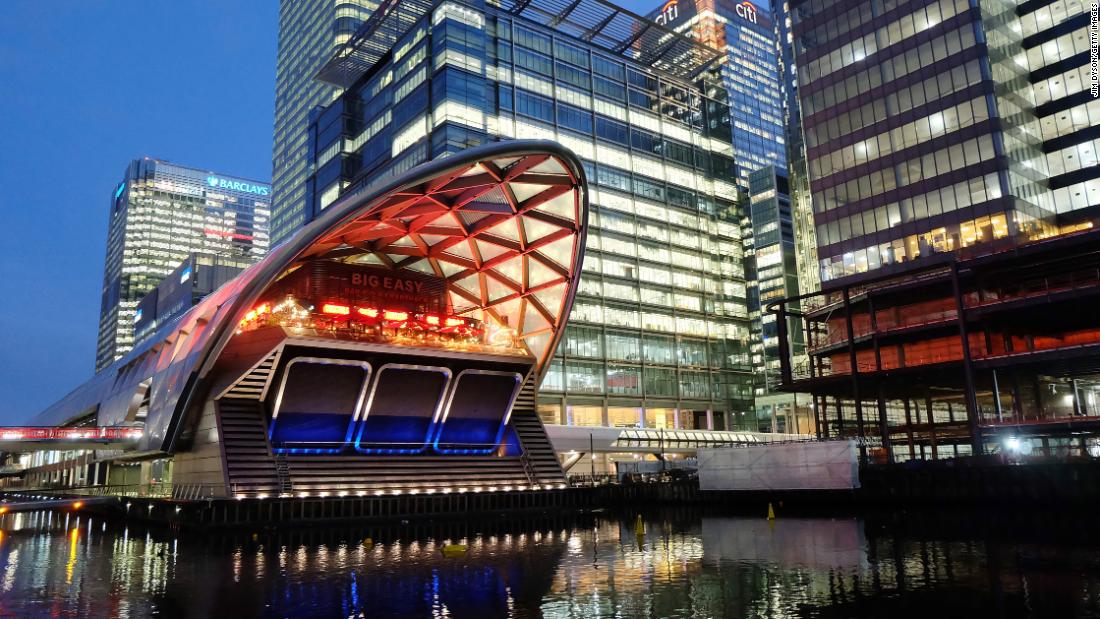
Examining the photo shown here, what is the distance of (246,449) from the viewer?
49.3 m

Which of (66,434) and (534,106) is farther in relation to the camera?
(534,106)

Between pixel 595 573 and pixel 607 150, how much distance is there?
95719 millimetres

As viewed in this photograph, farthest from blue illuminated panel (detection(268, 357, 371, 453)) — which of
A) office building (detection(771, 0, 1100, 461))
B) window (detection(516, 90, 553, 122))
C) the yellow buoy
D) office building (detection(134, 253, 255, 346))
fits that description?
office building (detection(134, 253, 255, 346))

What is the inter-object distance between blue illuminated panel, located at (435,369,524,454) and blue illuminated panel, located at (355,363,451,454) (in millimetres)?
1276

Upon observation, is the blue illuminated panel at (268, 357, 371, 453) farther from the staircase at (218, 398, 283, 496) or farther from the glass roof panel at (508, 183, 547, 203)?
the glass roof panel at (508, 183, 547, 203)

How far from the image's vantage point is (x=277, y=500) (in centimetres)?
4512

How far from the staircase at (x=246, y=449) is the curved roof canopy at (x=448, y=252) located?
3.08 metres

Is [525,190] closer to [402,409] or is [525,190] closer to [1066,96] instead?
[402,409]

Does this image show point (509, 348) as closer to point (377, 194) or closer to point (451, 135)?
point (377, 194)

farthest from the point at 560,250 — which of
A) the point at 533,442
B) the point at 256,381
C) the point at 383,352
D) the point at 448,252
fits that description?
the point at 256,381

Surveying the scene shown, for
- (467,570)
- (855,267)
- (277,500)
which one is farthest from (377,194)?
(855,267)

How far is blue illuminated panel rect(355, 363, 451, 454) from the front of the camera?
56.0m

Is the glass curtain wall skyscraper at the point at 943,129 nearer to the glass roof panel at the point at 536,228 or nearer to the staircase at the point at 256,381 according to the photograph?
the glass roof panel at the point at 536,228

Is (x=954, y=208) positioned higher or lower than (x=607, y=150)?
lower
